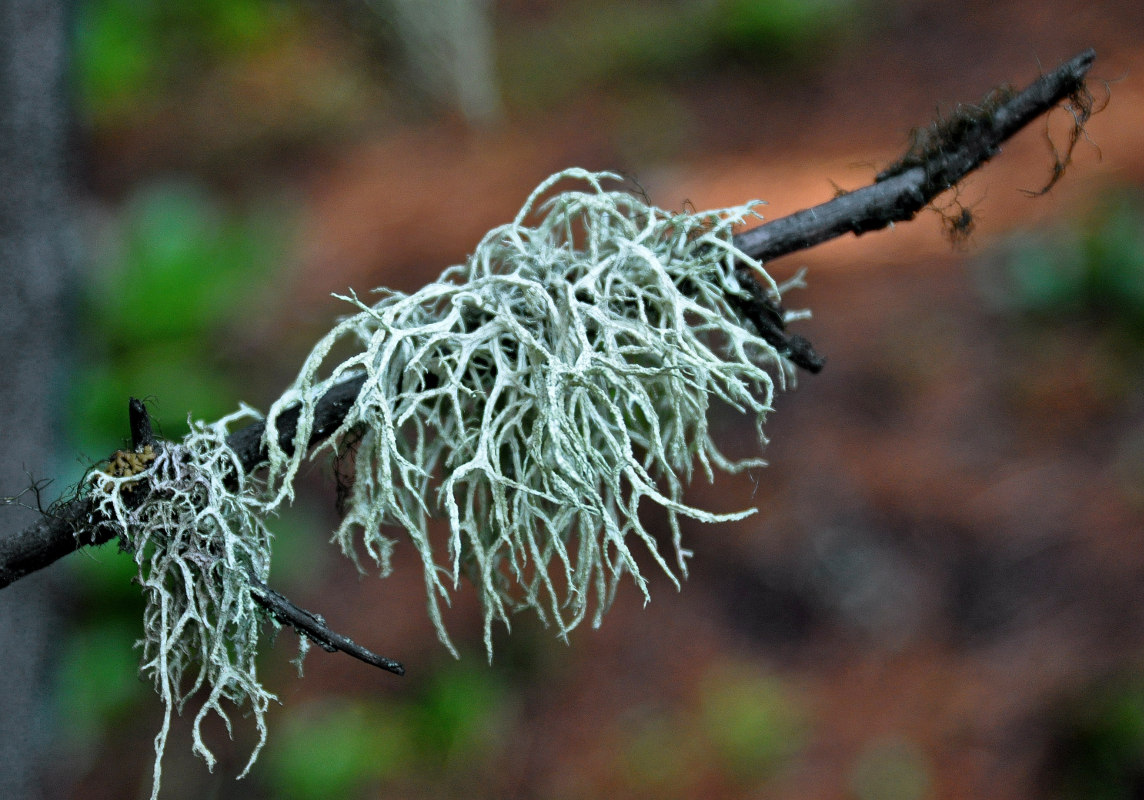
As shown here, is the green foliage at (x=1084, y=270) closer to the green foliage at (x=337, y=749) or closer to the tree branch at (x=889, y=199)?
the tree branch at (x=889, y=199)

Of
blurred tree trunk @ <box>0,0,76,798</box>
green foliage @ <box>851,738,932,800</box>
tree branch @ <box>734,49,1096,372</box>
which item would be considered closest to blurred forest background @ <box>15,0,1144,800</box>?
green foliage @ <box>851,738,932,800</box>

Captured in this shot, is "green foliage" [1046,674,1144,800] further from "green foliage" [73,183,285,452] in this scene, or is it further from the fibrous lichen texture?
"green foliage" [73,183,285,452]

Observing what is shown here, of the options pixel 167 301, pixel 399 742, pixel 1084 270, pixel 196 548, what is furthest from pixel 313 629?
pixel 167 301

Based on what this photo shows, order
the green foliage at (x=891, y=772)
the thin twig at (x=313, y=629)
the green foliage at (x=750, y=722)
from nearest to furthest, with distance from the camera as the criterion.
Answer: the thin twig at (x=313, y=629) → the green foliage at (x=891, y=772) → the green foliage at (x=750, y=722)

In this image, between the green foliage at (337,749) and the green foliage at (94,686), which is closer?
the green foliage at (337,749)

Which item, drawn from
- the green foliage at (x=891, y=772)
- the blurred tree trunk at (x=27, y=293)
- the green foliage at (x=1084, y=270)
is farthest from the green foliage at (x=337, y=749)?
the green foliage at (x=1084, y=270)

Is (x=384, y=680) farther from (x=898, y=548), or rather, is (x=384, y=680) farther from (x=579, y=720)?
(x=898, y=548)

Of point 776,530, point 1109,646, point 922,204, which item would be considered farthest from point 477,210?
point 922,204
